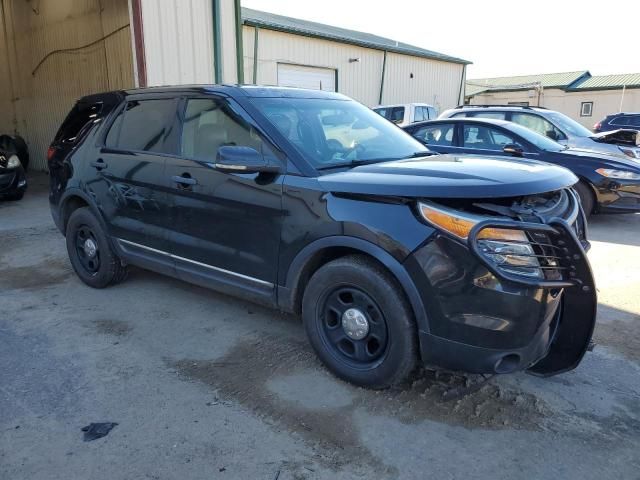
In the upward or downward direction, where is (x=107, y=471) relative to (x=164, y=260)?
downward

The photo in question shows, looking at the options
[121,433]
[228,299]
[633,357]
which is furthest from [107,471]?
[633,357]

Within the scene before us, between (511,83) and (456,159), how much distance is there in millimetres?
40039

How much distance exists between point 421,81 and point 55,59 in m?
15.9

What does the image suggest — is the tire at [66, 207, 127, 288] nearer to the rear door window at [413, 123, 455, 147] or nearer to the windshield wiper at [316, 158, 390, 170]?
the windshield wiper at [316, 158, 390, 170]

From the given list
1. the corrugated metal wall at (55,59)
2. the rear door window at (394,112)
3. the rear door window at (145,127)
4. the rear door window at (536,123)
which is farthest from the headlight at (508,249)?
the rear door window at (394,112)

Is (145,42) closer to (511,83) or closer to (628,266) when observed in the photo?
(628,266)

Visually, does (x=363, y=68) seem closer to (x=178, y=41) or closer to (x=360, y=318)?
(x=178, y=41)

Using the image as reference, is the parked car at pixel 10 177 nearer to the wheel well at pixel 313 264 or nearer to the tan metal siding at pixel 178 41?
the tan metal siding at pixel 178 41

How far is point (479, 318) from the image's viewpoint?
8.48ft

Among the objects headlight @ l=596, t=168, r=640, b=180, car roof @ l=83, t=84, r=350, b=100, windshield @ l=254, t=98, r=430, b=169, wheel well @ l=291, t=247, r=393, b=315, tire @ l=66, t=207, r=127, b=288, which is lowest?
tire @ l=66, t=207, r=127, b=288

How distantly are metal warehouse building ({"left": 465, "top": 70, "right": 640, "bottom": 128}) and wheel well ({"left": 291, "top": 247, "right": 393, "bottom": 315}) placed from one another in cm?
3611

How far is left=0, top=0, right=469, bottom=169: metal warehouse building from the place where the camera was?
830 cm

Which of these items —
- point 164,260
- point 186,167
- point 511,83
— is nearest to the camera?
point 186,167

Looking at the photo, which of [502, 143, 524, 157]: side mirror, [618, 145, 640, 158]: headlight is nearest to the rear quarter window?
[502, 143, 524, 157]: side mirror
